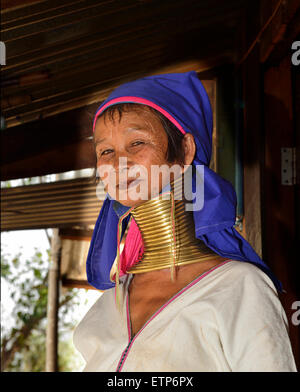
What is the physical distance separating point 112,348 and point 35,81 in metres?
1.81

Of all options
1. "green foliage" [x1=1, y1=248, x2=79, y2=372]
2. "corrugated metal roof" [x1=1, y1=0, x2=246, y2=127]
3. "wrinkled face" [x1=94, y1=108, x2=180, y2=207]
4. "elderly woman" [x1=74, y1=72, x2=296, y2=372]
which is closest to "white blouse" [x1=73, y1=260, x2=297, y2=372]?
"elderly woman" [x1=74, y1=72, x2=296, y2=372]

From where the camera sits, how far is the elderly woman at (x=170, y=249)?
4.41 feet

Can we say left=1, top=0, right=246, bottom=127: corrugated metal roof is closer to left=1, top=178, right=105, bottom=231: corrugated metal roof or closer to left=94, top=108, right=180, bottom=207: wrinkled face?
left=1, top=178, right=105, bottom=231: corrugated metal roof

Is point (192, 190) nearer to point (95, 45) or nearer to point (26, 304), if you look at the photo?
point (95, 45)

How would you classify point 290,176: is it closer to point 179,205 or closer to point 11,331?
point 179,205

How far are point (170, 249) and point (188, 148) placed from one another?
13.7 inches

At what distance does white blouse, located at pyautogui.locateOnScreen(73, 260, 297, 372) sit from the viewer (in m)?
1.25

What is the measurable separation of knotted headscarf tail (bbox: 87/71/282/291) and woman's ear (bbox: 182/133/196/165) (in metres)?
0.03

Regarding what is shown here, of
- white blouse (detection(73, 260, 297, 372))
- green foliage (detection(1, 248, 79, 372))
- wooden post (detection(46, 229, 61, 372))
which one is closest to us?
white blouse (detection(73, 260, 297, 372))

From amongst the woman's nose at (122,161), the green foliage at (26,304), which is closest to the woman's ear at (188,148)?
the woman's nose at (122,161)

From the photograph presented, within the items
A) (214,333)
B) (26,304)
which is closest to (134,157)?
(214,333)

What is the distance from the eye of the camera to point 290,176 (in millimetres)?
2654

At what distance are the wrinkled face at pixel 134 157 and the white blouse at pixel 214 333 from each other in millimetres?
340
